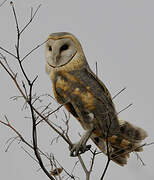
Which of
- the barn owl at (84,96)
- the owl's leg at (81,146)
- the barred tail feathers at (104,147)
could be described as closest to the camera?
the owl's leg at (81,146)

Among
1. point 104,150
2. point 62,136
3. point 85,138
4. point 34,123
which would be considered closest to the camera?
point 34,123

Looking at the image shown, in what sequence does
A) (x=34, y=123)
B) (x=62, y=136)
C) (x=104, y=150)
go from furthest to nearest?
1. (x=104, y=150)
2. (x=62, y=136)
3. (x=34, y=123)

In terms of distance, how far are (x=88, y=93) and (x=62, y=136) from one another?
484 millimetres

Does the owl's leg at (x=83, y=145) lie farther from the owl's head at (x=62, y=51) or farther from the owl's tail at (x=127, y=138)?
the owl's head at (x=62, y=51)

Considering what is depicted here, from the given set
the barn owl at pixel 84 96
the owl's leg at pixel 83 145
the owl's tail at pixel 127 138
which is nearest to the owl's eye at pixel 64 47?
the barn owl at pixel 84 96

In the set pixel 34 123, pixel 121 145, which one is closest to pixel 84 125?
pixel 121 145

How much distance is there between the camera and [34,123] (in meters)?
1.98

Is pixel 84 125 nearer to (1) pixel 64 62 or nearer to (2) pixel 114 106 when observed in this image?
(2) pixel 114 106

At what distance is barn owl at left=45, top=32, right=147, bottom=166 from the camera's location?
2.54 metres

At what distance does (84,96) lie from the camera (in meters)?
2.55

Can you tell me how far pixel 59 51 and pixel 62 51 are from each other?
0.12ft

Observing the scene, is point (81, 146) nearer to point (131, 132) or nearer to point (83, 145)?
point (83, 145)

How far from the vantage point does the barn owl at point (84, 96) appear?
2.54 metres

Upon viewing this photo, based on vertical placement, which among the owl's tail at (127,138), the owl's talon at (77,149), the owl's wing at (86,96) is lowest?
the owl's tail at (127,138)
